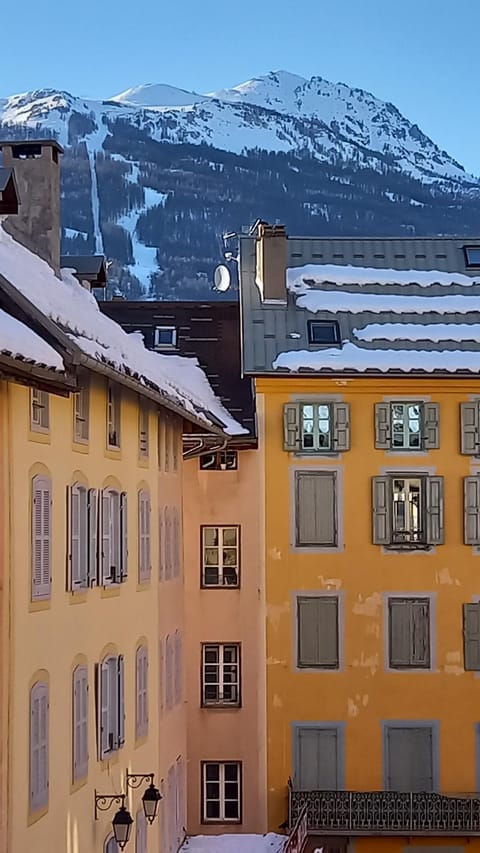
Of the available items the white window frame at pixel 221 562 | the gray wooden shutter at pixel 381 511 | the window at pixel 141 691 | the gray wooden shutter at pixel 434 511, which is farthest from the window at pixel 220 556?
the window at pixel 141 691

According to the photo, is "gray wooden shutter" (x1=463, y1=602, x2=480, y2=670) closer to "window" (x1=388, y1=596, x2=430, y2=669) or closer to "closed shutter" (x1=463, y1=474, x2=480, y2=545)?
"window" (x1=388, y1=596, x2=430, y2=669)

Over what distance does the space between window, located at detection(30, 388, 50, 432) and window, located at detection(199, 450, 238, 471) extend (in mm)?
17380

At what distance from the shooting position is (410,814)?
3275 cm

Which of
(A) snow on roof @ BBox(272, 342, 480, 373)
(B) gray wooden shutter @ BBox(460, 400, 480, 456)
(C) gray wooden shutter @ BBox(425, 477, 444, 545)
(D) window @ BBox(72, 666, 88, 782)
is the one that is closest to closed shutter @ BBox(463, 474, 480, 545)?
(C) gray wooden shutter @ BBox(425, 477, 444, 545)

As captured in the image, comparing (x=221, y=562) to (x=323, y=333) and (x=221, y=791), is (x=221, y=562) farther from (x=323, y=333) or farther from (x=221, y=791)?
(x=323, y=333)

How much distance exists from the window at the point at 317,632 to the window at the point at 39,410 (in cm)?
1797

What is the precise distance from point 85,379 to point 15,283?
9.63ft

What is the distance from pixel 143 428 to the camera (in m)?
23.8

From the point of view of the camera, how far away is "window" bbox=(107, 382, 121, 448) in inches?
816

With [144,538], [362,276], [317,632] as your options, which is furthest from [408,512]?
[144,538]

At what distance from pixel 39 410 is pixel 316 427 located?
1810cm

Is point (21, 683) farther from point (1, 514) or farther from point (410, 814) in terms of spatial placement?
point (410, 814)

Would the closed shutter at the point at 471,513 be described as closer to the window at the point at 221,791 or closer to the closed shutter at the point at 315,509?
the closed shutter at the point at 315,509

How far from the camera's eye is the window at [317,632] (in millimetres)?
33500
